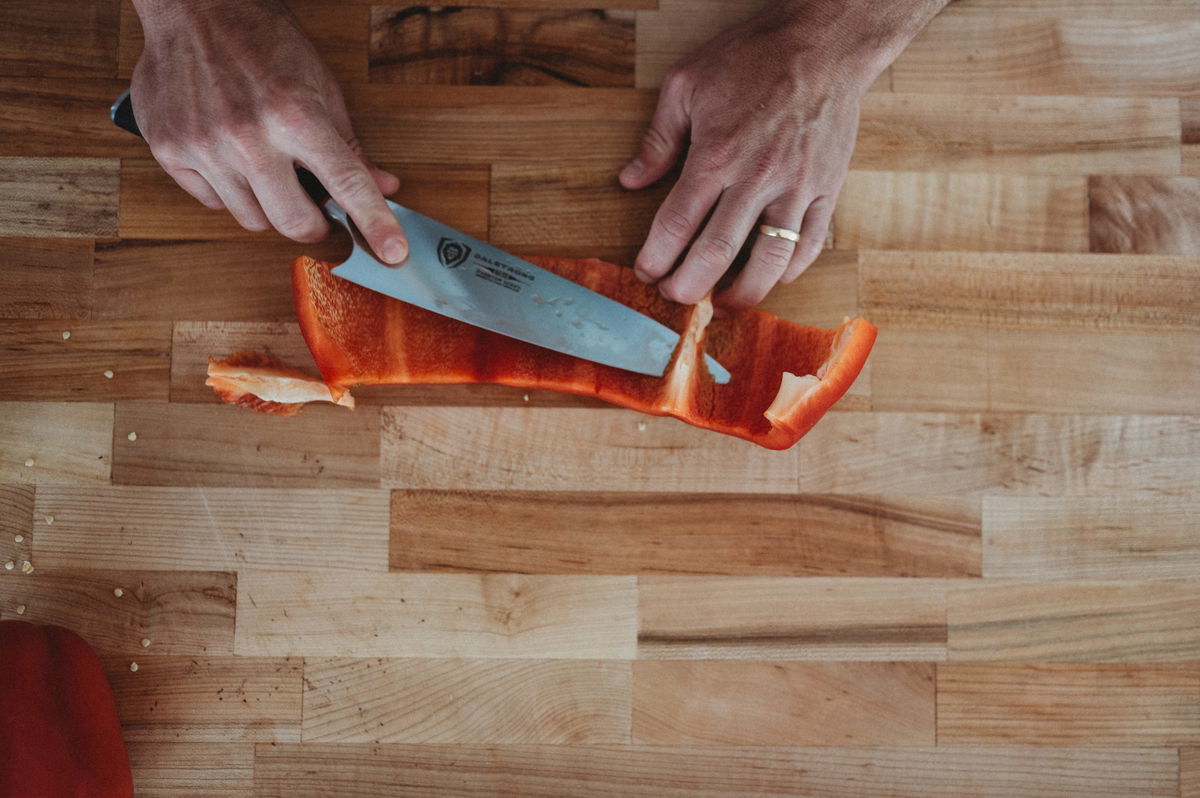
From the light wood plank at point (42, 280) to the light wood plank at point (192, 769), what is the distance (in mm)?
891

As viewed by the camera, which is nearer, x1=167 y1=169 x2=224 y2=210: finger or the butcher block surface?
x1=167 y1=169 x2=224 y2=210: finger

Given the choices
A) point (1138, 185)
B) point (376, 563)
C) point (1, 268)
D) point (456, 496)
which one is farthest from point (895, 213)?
point (1, 268)

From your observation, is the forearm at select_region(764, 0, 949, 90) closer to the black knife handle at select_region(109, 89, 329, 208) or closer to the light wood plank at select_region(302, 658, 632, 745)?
the black knife handle at select_region(109, 89, 329, 208)

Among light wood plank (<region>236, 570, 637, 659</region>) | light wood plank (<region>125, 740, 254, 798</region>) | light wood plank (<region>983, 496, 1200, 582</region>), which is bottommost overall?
light wood plank (<region>125, 740, 254, 798</region>)

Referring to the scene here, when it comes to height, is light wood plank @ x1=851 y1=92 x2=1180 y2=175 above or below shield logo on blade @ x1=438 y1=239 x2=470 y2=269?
above

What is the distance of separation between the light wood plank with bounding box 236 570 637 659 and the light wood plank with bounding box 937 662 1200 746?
680mm

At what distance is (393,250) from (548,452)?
0.50 m

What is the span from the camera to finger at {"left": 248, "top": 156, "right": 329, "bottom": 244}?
1400 millimetres

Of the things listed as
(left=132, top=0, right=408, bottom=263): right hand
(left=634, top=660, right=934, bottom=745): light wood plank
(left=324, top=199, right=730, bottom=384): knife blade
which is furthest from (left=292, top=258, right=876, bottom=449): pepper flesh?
(left=634, top=660, right=934, bottom=745): light wood plank

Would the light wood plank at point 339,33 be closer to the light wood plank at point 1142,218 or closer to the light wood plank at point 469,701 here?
the light wood plank at point 469,701

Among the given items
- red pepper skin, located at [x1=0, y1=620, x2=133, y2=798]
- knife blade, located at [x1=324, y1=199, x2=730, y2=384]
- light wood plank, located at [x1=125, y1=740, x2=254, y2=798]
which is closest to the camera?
red pepper skin, located at [x1=0, y1=620, x2=133, y2=798]

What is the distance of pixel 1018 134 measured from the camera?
1627 millimetres

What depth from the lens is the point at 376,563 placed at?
1586 millimetres

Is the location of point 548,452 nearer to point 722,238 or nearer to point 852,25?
point 722,238
